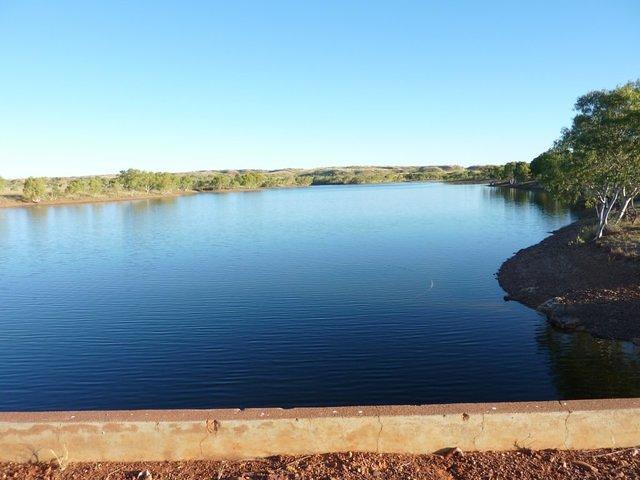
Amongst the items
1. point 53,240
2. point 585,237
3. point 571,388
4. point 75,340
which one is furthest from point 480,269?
point 53,240

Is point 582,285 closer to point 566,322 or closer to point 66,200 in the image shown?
point 566,322

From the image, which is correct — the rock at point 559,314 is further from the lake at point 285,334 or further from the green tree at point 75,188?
the green tree at point 75,188

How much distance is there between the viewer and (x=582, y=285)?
27.8 meters

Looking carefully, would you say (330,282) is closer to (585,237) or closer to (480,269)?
(480,269)

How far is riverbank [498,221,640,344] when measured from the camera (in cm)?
2322

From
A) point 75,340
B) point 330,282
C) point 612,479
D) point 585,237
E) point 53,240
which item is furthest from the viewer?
point 53,240

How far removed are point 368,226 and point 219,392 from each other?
54291 mm

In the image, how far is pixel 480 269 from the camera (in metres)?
38.5

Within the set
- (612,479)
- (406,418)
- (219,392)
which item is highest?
(406,418)

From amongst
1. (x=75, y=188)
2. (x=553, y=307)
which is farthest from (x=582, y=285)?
(x=75, y=188)

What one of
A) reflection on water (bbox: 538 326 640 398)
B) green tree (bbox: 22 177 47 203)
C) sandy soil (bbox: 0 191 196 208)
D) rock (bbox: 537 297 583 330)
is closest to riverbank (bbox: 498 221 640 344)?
rock (bbox: 537 297 583 330)

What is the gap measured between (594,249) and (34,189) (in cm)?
15369

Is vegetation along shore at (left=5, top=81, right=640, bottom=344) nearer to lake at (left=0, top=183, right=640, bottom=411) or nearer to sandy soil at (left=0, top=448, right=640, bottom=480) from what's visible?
lake at (left=0, top=183, right=640, bottom=411)

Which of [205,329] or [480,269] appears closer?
[205,329]
